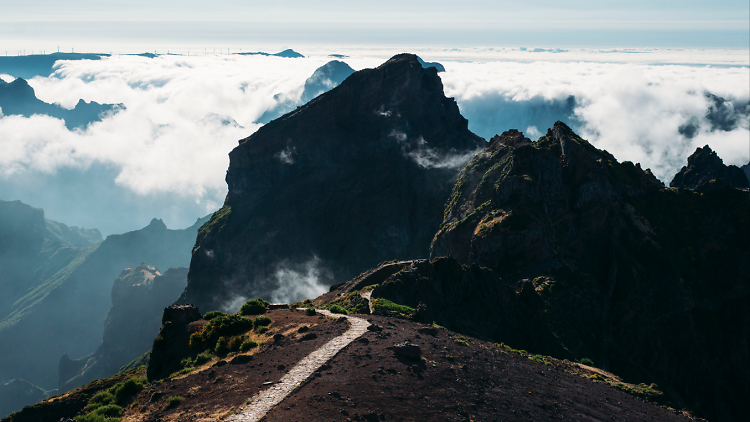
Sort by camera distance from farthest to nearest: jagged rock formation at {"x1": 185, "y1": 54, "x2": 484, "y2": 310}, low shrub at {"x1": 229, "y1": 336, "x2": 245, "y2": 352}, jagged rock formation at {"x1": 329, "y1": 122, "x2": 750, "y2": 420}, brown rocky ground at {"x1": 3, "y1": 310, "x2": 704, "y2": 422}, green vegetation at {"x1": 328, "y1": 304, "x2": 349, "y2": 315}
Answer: jagged rock formation at {"x1": 185, "y1": 54, "x2": 484, "y2": 310}, jagged rock formation at {"x1": 329, "y1": 122, "x2": 750, "y2": 420}, green vegetation at {"x1": 328, "y1": 304, "x2": 349, "y2": 315}, low shrub at {"x1": 229, "y1": 336, "x2": 245, "y2": 352}, brown rocky ground at {"x1": 3, "y1": 310, "x2": 704, "y2": 422}

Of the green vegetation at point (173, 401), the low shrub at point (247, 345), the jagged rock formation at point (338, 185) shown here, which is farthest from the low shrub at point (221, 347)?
the jagged rock formation at point (338, 185)

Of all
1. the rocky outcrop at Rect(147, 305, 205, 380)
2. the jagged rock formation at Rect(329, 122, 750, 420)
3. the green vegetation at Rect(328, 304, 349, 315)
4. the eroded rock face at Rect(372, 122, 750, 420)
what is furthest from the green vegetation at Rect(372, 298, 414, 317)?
the rocky outcrop at Rect(147, 305, 205, 380)

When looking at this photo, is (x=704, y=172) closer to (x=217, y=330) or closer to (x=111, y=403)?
(x=217, y=330)

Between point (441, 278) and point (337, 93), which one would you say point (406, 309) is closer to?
point (441, 278)

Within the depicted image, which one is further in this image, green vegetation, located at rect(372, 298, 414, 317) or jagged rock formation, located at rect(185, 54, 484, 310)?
jagged rock formation, located at rect(185, 54, 484, 310)

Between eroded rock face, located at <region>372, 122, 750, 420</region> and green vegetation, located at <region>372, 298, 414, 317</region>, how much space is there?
27.3 ft

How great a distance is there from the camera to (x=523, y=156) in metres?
90.9

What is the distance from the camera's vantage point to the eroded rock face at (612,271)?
196 ft

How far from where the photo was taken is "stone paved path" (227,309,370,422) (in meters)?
21.9

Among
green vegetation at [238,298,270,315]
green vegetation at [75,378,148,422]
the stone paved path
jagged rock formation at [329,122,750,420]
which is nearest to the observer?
the stone paved path

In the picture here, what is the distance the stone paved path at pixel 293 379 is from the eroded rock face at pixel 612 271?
24.3 meters

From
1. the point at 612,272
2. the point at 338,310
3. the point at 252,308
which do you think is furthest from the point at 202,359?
the point at 612,272

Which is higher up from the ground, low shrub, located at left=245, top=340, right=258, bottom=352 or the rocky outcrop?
low shrub, located at left=245, top=340, right=258, bottom=352

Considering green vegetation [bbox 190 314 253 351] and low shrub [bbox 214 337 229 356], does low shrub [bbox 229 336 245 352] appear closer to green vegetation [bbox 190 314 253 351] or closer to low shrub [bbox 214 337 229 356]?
low shrub [bbox 214 337 229 356]
